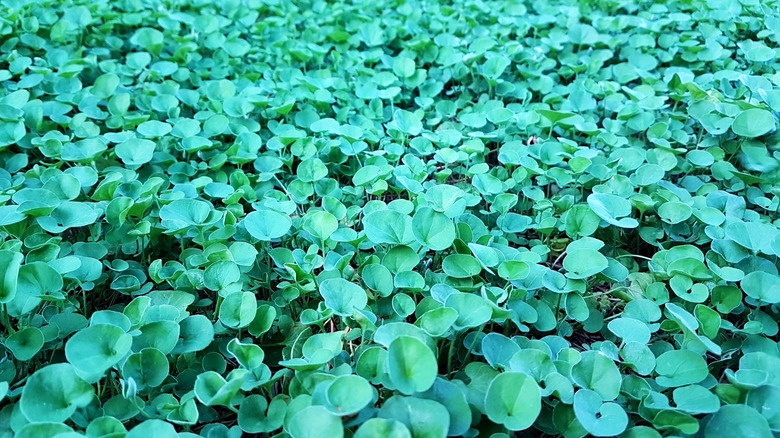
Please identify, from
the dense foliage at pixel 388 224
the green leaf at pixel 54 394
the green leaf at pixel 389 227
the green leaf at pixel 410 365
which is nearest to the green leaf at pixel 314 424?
the dense foliage at pixel 388 224

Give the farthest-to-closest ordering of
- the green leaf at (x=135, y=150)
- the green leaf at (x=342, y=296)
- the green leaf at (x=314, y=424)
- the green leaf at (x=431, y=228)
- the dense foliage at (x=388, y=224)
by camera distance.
A: the green leaf at (x=135, y=150), the green leaf at (x=431, y=228), the green leaf at (x=342, y=296), the dense foliage at (x=388, y=224), the green leaf at (x=314, y=424)

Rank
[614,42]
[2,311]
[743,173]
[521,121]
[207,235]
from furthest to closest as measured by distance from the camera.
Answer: [614,42], [521,121], [743,173], [207,235], [2,311]

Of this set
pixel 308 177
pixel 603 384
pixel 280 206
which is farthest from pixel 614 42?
pixel 603 384

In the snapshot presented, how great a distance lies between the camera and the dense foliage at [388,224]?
43.2 inches

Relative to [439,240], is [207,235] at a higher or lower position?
lower

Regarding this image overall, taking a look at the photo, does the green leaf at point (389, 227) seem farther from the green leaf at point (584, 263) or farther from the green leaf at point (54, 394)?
the green leaf at point (54, 394)

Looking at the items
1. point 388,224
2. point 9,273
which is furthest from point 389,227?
point 9,273

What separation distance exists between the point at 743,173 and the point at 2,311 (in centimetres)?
189

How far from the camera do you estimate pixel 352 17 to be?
2.88m

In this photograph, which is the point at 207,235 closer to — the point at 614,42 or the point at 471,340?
the point at 471,340

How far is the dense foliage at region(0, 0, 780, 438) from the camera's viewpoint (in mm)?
1097

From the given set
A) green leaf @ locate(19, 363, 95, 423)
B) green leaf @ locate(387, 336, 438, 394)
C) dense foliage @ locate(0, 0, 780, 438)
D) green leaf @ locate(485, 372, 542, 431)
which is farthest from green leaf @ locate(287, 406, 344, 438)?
green leaf @ locate(19, 363, 95, 423)

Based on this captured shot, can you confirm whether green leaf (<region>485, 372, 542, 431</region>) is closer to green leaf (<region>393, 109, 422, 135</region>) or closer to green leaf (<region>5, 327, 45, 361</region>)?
green leaf (<region>5, 327, 45, 361</region>)

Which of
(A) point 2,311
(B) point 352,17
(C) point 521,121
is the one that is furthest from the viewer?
(B) point 352,17
